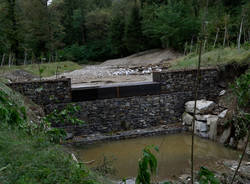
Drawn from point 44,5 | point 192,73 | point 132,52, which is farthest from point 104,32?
point 192,73

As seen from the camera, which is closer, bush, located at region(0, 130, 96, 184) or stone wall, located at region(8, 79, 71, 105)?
bush, located at region(0, 130, 96, 184)

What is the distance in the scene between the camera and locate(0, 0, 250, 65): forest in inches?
884

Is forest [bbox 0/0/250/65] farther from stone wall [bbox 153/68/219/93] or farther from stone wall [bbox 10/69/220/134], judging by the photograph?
stone wall [bbox 10/69/220/134]

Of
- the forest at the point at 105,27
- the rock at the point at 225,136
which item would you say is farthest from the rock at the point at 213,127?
the forest at the point at 105,27

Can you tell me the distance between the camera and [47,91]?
8.58 m

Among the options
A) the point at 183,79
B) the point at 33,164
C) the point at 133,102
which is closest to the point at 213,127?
the point at 183,79

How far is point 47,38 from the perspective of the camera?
2911 cm

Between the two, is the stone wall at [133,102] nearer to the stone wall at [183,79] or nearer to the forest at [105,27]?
the stone wall at [183,79]

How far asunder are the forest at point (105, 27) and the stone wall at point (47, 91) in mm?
9198

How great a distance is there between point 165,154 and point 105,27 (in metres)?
34.8

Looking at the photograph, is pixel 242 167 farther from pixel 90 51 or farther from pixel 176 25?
pixel 90 51

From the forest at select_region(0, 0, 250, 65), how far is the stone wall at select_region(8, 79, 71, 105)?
Answer: 30.2 ft

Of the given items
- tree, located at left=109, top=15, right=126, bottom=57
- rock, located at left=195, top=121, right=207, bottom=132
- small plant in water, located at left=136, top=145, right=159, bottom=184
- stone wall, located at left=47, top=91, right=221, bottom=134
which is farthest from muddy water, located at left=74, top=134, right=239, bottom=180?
tree, located at left=109, top=15, right=126, bottom=57

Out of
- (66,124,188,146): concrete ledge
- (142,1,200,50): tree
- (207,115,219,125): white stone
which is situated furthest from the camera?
(142,1,200,50): tree
